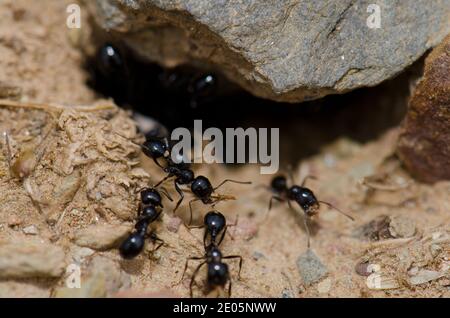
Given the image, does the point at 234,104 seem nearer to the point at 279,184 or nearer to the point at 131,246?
the point at 279,184

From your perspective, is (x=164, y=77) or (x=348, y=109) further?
(x=348, y=109)

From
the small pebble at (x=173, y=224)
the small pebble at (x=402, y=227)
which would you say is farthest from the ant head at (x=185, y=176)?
the small pebble at (x=402, y=227)

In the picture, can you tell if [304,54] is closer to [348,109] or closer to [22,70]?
[348,109]

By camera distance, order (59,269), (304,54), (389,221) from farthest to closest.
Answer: (389,221), (304,54), (59,269)

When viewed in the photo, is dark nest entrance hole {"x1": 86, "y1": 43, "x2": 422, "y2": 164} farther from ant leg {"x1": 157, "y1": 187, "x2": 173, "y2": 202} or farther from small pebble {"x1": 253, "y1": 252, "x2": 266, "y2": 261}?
small pebble {"x1": 253, "y1": 252, "x2": 266, "y2": 261}

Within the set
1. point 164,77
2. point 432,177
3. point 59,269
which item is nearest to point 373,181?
point 432,177
